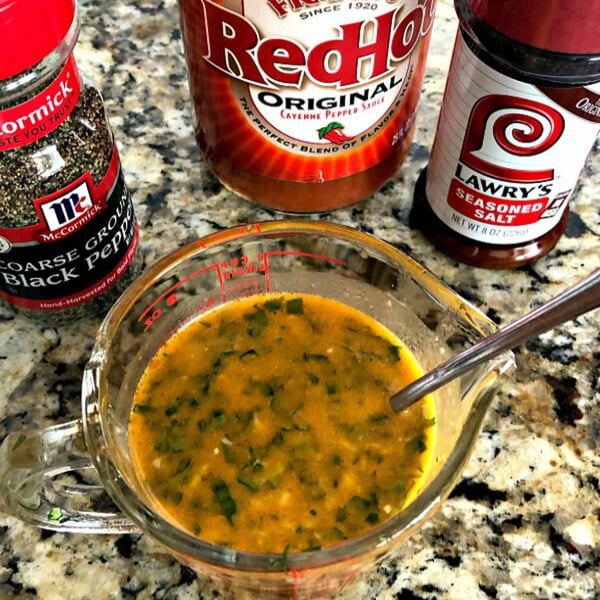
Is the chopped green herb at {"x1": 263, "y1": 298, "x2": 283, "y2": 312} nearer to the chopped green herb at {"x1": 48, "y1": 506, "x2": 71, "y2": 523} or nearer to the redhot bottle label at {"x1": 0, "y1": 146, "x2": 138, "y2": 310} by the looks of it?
the redhot bottle label at {"x1": 0, "y1": 146, "x2": 138, "y2": 310}

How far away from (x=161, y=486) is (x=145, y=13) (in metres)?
0.72

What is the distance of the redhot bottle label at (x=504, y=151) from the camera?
76 cm

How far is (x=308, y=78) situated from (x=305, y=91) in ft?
0.06

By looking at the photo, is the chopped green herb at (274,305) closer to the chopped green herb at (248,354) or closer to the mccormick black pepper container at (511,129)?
the chopped green herb at (248,354)

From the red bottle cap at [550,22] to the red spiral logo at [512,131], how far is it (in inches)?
3.4

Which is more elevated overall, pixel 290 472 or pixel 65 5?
pixel 65 5

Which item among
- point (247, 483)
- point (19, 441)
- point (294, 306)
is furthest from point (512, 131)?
point (19, 441)

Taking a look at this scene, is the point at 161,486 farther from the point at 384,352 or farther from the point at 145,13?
the point at 145,13

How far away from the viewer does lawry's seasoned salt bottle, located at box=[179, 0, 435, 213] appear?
78cm

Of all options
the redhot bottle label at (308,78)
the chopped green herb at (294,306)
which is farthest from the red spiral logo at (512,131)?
the chopped green herb at (294,306)

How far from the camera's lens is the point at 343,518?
707 millimetres

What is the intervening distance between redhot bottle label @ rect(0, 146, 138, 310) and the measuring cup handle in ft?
0.57

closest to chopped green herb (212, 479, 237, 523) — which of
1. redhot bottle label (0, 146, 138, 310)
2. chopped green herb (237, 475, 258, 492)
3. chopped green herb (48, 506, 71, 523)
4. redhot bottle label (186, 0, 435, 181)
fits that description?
chopped green herb (237, 475, 258, 492)

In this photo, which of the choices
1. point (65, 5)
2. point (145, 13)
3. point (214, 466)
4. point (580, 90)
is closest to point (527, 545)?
point (214, 466)
